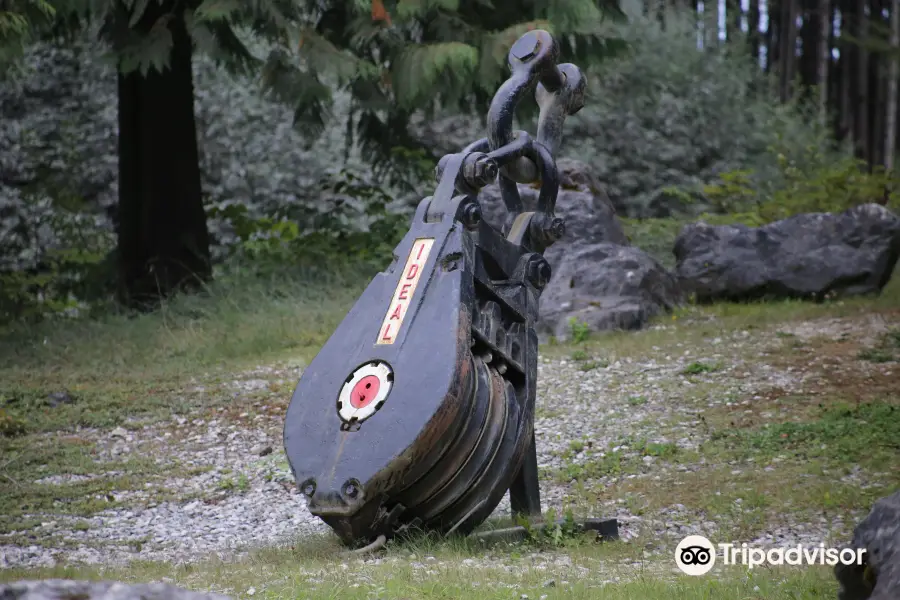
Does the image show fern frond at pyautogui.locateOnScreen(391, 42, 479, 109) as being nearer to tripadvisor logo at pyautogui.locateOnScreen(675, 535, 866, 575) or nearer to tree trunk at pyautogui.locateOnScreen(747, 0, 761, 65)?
tripadvisor logo at pyautogui.locateOnScreen(675, 535, 866, 575)

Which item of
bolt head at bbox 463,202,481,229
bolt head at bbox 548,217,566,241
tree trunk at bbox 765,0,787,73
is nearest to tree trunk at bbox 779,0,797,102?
tree trunk at bbox 765,0,787,73

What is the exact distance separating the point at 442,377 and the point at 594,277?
5.64 m

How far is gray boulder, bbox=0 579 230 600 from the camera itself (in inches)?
74.6

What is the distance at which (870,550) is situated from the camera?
2.94 metres

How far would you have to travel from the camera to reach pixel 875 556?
9.52ft

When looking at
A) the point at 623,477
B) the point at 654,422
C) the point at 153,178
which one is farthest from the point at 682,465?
the point at 153,178

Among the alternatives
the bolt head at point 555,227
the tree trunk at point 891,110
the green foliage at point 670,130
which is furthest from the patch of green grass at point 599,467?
the tree trunk at point 891,110

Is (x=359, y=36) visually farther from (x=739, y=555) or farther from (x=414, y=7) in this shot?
(x=739, y=555)

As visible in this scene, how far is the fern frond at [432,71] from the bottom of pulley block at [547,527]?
5.00m

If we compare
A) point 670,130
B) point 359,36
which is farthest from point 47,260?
point 670,130

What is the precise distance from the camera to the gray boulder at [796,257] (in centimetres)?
1016

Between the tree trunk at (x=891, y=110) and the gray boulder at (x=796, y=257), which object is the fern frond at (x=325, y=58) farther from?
the tree trunk at (x=891, y=110)

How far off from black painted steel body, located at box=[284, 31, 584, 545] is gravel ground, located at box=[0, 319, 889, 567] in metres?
0.83

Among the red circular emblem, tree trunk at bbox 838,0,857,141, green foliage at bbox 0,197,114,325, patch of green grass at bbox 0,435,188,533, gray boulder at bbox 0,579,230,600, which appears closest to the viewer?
gray boulder at bbox 0,579,230,600
